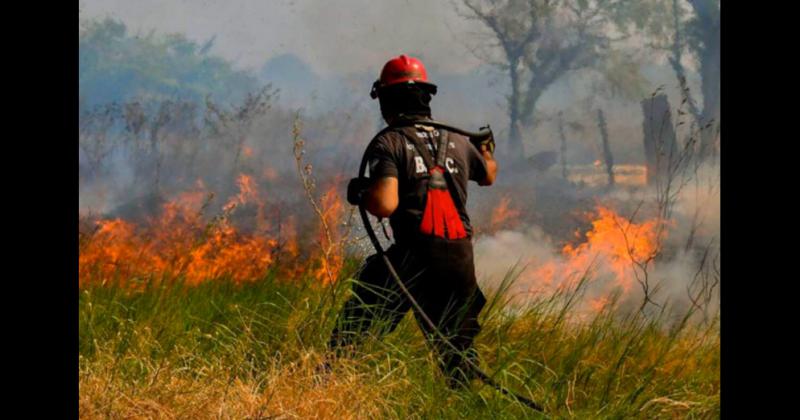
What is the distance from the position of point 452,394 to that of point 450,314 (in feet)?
1.39

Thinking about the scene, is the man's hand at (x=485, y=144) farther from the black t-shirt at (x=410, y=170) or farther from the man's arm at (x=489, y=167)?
the black t-shirt at (x=410, y=170)

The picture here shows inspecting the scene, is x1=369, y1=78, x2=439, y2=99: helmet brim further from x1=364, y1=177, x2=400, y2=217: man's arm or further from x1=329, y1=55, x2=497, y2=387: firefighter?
x1=364, y1=177, x2=400, y2=217: man's arm

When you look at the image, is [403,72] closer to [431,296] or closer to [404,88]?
[404,88]

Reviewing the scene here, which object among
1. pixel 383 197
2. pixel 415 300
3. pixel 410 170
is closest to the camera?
pixel 383 197

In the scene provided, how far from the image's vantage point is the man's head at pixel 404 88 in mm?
4887

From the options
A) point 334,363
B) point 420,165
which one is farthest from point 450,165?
point 334,363

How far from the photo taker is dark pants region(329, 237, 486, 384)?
481cm

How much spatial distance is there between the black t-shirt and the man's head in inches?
4.3

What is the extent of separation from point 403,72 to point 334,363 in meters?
1.37

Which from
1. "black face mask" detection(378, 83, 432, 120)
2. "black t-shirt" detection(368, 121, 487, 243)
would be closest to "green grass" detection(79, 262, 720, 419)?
"black t-shirt" detection(368, 121, 487, 243)

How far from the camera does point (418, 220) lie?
480cm

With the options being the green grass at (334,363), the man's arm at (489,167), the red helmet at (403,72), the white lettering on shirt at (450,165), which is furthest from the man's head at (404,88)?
the green grass at (334,363)
